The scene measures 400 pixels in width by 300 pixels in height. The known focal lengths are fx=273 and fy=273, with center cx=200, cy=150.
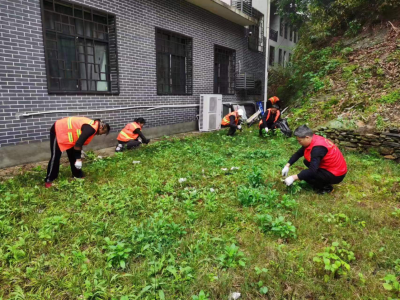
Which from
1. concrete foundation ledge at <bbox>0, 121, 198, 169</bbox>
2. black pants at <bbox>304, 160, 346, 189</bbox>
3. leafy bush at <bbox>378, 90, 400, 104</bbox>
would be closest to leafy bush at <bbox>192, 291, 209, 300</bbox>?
black pants at <bbox>304, 160, 346, 189</bbox>

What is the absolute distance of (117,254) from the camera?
2.52 meters

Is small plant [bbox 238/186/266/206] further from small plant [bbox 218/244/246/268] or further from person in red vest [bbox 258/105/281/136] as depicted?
person in red vest [bbox 258/105/281/136]

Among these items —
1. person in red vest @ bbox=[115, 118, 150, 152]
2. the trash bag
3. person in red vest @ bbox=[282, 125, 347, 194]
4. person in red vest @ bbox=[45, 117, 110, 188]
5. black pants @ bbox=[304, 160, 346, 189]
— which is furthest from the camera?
the trash bag

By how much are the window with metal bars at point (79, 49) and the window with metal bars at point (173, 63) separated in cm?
184

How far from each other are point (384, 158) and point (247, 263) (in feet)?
17.6

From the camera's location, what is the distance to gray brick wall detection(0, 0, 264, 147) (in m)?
5.36

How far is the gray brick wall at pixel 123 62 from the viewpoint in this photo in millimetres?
5359

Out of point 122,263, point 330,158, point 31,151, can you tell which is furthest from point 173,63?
point 122,263

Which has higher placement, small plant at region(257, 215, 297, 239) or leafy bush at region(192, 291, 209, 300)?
small plant at region(257, 215, 297, 239)

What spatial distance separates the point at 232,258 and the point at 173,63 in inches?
325

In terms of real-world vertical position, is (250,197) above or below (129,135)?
below

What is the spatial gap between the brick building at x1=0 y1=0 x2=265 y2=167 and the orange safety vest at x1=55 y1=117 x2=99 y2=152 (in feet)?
6.25

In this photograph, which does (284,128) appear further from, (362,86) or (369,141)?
(362,86)

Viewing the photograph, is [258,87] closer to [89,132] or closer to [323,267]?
[89,132]
